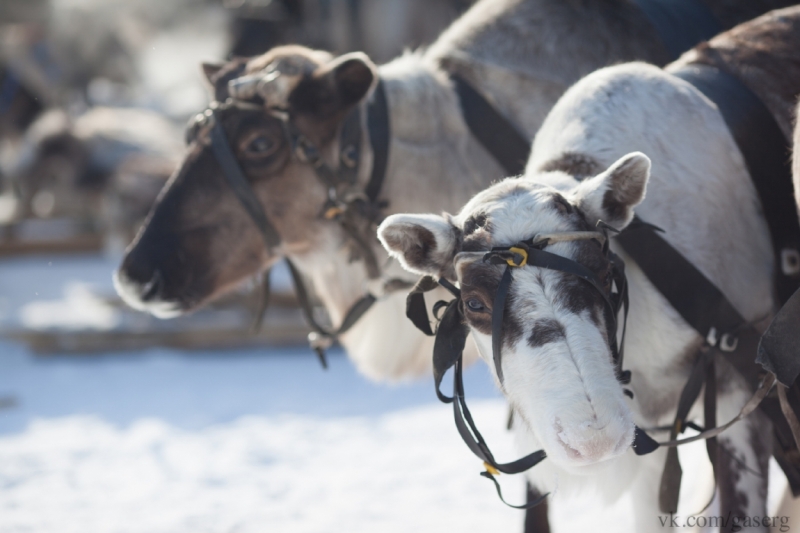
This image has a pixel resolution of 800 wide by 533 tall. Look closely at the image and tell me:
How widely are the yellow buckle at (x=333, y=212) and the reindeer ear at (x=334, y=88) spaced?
34cm

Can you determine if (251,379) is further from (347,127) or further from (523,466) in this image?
(523,466)

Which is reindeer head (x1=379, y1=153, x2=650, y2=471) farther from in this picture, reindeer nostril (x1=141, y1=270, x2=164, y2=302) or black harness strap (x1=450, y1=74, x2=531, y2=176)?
reindeer nostril (x1=141, y1=270, x2=164, y2=302)

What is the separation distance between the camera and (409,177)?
2951 mm

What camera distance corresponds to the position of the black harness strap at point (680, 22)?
3077mm

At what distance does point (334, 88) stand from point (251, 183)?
0.46m

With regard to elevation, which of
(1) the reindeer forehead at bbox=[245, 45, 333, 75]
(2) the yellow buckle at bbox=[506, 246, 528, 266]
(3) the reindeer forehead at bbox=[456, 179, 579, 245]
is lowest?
(2) the yellow buckle at bbox=[506, 246, 528, 266]

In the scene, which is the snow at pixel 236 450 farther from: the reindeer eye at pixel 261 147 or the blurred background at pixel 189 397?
the reindeer eye at pixel 261 147

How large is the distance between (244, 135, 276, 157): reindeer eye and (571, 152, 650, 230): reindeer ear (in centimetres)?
140

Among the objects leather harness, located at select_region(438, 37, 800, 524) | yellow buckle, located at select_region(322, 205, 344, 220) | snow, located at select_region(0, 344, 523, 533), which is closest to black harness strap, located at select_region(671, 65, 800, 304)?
leather harness, located at select_region(438, 37, 800, 524)

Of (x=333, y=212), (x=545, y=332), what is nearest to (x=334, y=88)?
(x=333, y=212)

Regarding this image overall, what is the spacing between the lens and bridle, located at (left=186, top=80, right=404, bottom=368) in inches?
108

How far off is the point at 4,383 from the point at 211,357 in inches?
61.3

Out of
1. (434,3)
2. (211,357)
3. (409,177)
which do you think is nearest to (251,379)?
(211,357)

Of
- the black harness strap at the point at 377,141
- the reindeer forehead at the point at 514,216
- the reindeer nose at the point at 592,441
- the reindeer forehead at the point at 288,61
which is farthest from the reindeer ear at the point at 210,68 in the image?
the reindeer nose at the point at 592,441
